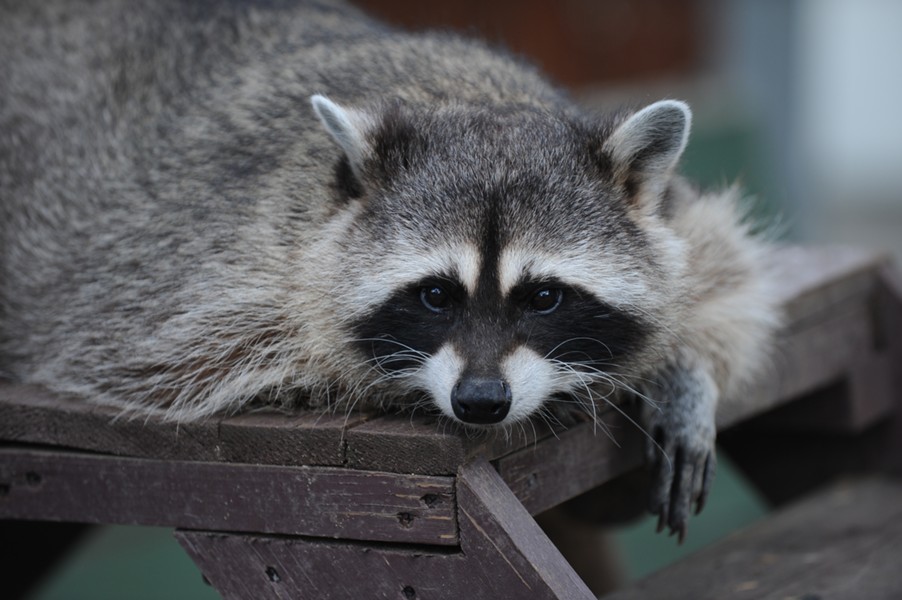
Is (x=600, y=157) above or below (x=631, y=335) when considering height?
above

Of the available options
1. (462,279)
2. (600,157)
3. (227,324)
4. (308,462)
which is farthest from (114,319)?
(600,157)

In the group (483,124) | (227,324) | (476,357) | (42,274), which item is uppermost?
(483,124)

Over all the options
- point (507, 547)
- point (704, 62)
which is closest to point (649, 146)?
point (507, 547)

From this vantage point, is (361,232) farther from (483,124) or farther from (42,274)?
(42,274)

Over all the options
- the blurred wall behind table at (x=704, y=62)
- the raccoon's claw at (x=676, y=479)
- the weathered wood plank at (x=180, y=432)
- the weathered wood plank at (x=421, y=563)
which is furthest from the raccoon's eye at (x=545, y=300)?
the blurred wall behind table at (x=704, y=62)

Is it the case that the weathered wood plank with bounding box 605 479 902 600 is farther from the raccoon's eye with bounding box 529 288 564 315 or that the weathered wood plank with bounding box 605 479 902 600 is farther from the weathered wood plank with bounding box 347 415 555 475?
the raccoon's eye with bounding box 529 288 564 315

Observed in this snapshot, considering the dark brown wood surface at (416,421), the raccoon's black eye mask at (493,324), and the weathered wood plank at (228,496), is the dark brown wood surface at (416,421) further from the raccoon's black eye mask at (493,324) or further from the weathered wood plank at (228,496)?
the raccoon's black eye mask at (493,324)

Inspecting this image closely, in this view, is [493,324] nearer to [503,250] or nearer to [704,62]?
[503,250]

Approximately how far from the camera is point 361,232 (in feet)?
11.5

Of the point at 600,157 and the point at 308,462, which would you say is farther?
the point at 600,157

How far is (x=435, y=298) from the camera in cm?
328

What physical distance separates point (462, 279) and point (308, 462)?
637 millimetres

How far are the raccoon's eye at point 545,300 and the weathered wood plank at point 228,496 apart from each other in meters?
0.53

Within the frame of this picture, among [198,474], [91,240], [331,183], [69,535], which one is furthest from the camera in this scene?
[69,535]
